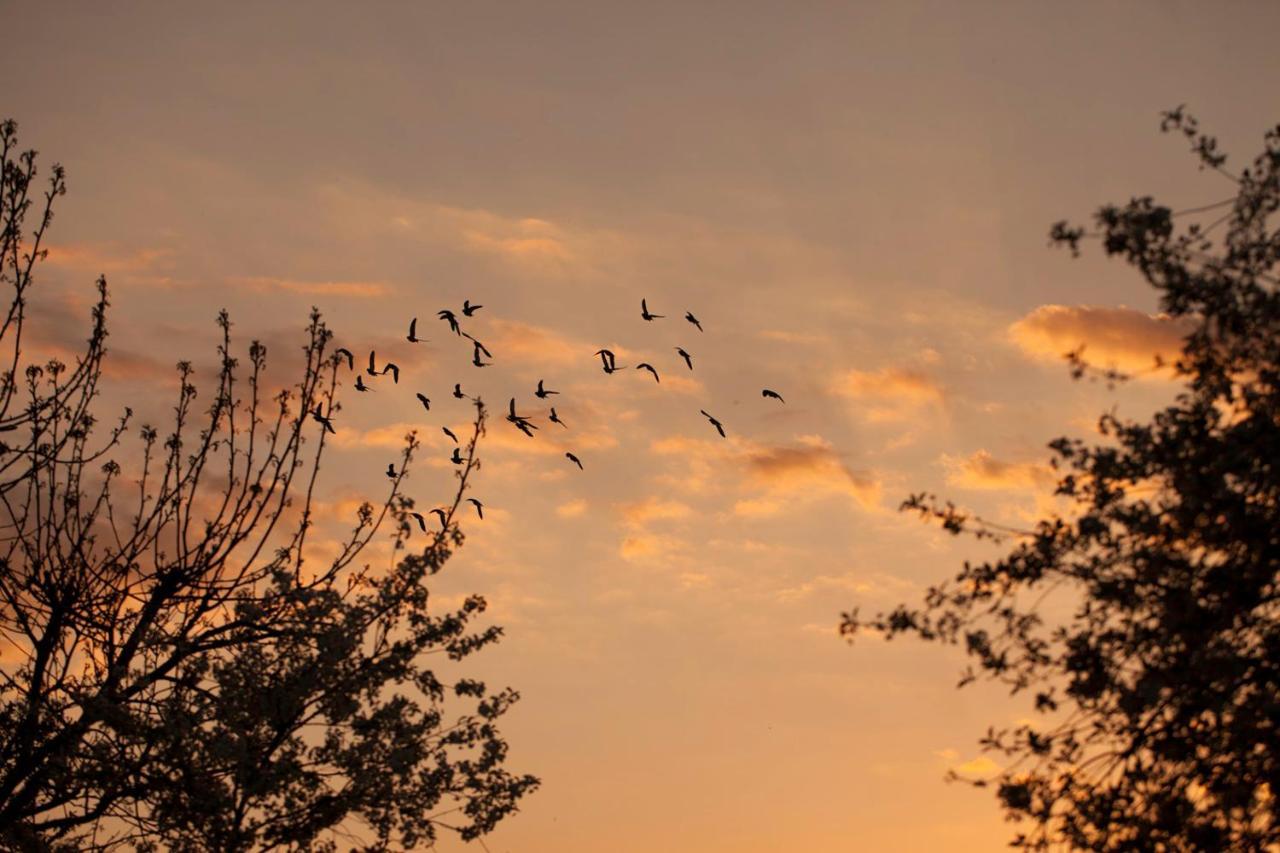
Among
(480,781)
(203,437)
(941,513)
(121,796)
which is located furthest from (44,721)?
(941,513)

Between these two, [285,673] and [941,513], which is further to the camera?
[285,673]

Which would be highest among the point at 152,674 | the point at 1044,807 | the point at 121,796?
the point at 152,674

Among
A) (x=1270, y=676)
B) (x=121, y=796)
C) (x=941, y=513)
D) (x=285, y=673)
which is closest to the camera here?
(x=1270, y=676)

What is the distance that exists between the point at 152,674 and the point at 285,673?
2.14 meters

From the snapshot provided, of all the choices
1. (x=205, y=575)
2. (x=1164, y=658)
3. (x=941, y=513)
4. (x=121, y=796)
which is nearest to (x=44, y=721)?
(x=121, y=796)

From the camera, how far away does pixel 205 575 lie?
2272 centimetres

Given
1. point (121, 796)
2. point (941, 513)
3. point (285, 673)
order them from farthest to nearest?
point (285, 673) < point (121, 796) < point (941, 513)

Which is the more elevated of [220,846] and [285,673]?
[285,673]

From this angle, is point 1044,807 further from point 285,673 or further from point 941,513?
point 285,673

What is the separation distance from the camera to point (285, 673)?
23141mm

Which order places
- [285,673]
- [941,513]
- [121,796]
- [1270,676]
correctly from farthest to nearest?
[285,673] < [121,796] < [941,513] < [1270,676]

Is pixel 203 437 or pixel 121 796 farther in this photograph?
pixel 203 437

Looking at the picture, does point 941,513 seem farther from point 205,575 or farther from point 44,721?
point 44,721

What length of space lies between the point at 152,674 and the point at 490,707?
5.66 metres
